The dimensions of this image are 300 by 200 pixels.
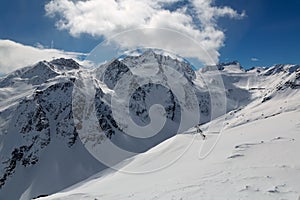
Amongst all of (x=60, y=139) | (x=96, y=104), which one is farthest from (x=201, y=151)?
(x=96, y=104)

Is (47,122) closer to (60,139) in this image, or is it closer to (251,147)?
(60,139)

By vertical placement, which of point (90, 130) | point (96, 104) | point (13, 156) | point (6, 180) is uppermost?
point (96, 104)

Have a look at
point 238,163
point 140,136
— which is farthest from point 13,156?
point 238,163

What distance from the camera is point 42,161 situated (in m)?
148

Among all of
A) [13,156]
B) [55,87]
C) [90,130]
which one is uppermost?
[55,87]

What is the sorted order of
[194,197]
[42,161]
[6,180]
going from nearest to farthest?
[194,197], [6,180], [42,161]

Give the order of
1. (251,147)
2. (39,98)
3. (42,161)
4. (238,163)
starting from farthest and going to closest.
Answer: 1. (39,98)
2. (42,161)
3. (251,147)
4. (238,163)

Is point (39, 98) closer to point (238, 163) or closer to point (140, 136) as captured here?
point (140, 136)

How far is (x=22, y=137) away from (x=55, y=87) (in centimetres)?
3647

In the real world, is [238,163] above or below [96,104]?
below

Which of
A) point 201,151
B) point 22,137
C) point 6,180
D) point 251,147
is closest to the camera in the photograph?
point 251,147

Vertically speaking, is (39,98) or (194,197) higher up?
(39,98)

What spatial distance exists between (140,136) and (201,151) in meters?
156

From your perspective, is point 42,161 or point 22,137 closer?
point 42,161
